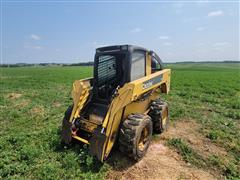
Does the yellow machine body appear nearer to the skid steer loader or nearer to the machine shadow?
the skid steer loader

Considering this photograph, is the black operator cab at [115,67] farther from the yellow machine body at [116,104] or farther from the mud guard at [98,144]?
the mud guard at [98,144]

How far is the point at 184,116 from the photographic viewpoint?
7.18 meters

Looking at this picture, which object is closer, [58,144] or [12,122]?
[58,144]

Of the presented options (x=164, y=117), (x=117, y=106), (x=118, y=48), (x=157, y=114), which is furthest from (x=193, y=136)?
(x=118, y=48)

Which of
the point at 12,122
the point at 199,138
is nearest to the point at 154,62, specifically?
the point at 199,138

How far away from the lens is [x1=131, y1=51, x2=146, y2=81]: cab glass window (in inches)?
176

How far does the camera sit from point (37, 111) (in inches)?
329

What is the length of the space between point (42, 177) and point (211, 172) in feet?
10.4

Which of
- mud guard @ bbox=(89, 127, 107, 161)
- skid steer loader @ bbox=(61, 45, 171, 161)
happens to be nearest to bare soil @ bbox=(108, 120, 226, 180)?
skid steer loader @ bbox=(61, 45, 171, 161)

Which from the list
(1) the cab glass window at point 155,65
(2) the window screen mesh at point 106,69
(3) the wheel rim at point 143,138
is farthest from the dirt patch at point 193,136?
(2) the window screen mesh at point 106,69

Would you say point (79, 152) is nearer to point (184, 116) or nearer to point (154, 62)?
point (154, 62)

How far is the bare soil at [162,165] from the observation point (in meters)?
3.69

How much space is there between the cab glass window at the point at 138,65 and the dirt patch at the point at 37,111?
15.8ft

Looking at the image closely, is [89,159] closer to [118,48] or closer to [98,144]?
[98,144]
